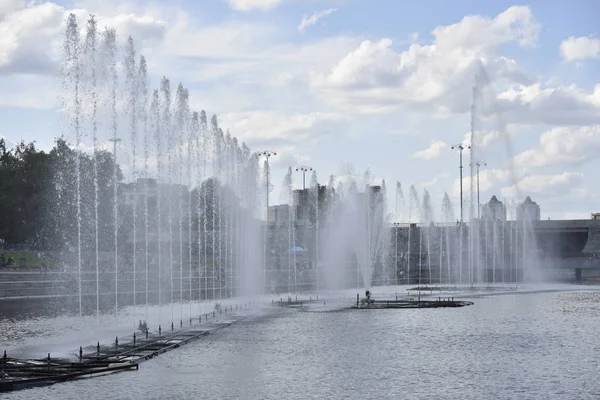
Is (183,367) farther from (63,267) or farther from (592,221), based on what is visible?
(592,221)

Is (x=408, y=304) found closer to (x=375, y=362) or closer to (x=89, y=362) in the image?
(x=375, y=362)

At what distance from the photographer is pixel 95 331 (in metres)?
63.0

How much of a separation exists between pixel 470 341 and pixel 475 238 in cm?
10191

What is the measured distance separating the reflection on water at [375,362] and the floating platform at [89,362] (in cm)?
103

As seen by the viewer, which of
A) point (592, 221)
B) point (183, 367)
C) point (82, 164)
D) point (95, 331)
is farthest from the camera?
point (592, 221)

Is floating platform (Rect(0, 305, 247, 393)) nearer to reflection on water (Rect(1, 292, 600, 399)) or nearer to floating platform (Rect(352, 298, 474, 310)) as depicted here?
reflection on water (Rect(1, 292, 600, 399))

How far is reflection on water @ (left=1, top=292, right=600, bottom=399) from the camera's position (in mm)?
40438

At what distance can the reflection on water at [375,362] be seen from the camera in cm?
4044

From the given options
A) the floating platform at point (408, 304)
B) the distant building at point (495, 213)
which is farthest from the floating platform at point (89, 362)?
the distant building at point (495, 213)

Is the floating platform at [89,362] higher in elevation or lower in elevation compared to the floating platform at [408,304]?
higher

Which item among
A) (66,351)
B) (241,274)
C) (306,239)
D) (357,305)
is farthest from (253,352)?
(306,239)

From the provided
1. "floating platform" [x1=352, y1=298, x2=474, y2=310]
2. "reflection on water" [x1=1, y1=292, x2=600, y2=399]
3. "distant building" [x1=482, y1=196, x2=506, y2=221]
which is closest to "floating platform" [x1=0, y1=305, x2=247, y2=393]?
"reflection on water" [x1=1, y1=292, x2=600, y2=399]

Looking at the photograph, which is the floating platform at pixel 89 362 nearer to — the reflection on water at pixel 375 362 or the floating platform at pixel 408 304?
the reflection on water at pixel 375 362

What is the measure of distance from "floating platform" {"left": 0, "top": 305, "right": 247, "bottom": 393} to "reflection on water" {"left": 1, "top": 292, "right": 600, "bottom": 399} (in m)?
1.03
